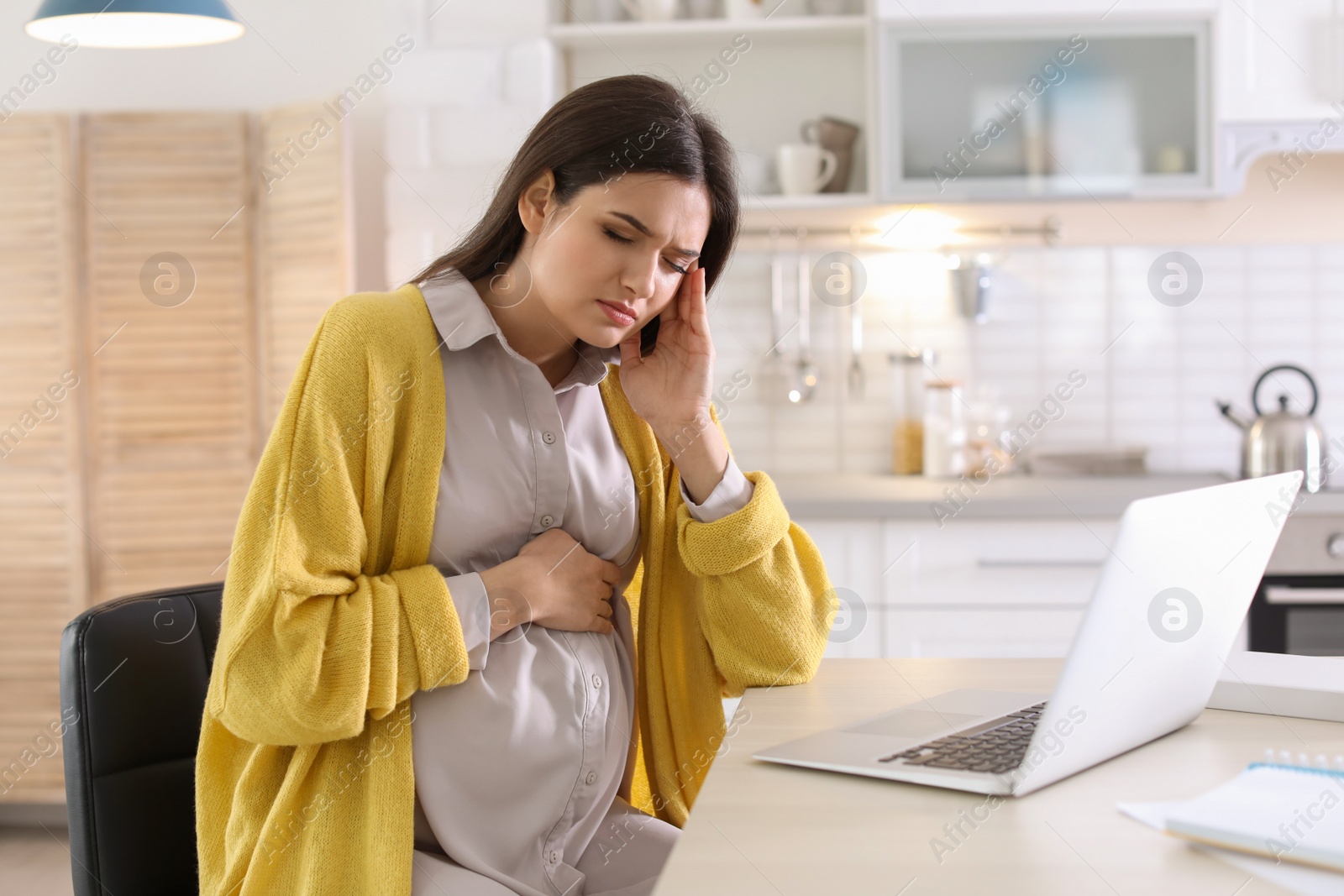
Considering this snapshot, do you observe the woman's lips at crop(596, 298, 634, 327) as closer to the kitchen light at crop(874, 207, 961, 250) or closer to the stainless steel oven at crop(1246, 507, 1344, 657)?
the stainless steel oven at crop(1246, 507, 1344, 657)

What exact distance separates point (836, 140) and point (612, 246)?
1.80 meters

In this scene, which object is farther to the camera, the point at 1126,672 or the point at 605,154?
the point at 605,154

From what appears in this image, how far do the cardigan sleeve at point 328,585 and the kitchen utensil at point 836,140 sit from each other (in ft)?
6.30

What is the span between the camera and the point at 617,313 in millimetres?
1159

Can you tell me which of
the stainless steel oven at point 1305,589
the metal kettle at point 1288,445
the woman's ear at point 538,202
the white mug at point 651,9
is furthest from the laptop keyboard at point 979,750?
the white mug at point 651,9

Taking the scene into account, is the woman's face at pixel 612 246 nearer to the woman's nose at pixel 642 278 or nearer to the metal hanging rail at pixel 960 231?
the woman's nose at pixel 642 278

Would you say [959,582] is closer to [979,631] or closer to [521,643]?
[979,631]

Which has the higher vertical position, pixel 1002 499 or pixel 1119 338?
pixel 1119 338

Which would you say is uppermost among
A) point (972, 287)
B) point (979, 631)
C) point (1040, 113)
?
point (1040, 113)

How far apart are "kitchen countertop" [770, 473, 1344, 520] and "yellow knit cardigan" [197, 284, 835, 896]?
1280 mm

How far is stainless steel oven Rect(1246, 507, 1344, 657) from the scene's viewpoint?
2.38 meters

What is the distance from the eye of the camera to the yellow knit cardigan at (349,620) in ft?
3.19

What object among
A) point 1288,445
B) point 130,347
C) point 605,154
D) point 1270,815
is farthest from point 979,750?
point 130,347

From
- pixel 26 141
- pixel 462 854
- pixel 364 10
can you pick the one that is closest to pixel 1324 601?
pixel 462 854
